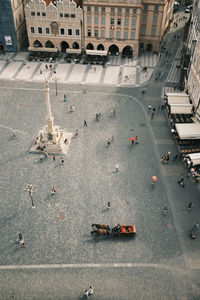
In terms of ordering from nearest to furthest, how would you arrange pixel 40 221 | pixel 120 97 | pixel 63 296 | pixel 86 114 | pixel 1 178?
pixel 63 296, pixel 40 221, pixel 1 178, pixel 86 114, pixel 120 97

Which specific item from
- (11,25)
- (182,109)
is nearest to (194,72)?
(182,109)

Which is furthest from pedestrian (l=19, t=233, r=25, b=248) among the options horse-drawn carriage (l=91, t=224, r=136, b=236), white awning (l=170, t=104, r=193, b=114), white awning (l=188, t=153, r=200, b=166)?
white awning (l=170, t=104, r=193, b=114)

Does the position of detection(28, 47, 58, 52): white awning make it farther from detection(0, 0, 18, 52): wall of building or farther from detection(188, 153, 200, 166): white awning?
detection(188, 153, 200, 166): white awning

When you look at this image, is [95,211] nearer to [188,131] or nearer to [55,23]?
[188,131]

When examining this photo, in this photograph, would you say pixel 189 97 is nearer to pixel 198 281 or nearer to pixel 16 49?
pixel 198 281

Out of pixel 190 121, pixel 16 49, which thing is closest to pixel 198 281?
pixel 190 121

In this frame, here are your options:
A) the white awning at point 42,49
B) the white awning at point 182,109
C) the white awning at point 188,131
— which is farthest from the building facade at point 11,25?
the white awning at point 188,131

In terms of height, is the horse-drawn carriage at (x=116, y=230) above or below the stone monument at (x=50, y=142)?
below

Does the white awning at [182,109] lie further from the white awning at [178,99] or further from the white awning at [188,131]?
the white awning at [188,131]

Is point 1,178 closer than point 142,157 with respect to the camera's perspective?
Yes
